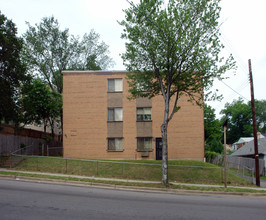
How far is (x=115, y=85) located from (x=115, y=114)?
268cm

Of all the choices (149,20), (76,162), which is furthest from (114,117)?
(149,20)

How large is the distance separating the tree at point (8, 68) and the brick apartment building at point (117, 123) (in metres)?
4.61

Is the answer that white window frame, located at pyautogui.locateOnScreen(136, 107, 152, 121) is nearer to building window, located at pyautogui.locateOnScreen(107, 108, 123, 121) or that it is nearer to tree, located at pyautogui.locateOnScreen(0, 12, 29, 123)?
building window, located at pyautogui.locateOnScreen(107, 108, 123, 121)

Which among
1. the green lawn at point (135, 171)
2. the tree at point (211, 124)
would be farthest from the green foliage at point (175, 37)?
the tree at point (211, 124)

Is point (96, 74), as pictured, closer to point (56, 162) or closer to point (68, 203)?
point (56, 162)

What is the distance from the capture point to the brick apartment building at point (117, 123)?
2688cm

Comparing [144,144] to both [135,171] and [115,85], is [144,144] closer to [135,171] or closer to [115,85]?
[115,85]

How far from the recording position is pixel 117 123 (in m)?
27.5

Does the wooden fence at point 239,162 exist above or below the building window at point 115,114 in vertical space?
below

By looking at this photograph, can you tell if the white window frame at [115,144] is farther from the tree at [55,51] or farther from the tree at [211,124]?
the tree at [211,124]

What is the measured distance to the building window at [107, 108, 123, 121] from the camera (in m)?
27.5

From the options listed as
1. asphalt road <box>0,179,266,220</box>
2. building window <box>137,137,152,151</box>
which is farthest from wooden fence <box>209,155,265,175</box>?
asphalt road <box>0,179,266,220</box>

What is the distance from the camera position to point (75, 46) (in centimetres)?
3884

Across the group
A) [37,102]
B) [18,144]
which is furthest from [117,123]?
[37,102]
